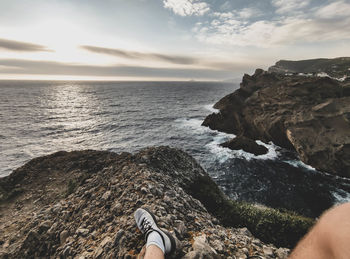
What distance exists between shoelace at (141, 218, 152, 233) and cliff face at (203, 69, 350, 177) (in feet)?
78.1

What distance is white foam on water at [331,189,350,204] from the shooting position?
16.7 meters

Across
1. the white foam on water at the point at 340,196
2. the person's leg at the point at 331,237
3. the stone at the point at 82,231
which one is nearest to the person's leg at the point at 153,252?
the stone at the point at 82,231

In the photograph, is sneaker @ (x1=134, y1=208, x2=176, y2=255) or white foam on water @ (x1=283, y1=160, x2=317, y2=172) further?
white foam on water @ (x1=283, y1=160, x2=317, y2=172)

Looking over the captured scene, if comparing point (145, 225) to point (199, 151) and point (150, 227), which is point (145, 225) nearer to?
point (150, 227)

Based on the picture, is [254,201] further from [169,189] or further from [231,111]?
[231,111]

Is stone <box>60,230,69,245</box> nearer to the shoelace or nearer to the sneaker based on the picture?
the sneaker

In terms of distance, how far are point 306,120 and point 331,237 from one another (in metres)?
27.4

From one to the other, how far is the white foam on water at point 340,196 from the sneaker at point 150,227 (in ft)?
65.9

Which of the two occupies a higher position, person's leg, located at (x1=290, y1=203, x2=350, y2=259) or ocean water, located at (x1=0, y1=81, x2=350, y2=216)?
person's leg, located at (x1=290, y1=203, x2=350, y2=259)

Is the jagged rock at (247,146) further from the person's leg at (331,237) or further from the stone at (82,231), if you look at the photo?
the person's leg at (331,237)

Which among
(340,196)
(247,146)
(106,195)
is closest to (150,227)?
(106,195)

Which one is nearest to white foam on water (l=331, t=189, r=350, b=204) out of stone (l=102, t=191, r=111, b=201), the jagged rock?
the jagged rock

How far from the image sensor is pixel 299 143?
22.3 metres

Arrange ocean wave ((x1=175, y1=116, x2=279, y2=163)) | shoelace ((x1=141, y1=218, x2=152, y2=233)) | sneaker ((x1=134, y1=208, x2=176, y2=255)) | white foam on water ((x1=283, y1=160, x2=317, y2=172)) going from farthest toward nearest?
ocean wave ((x1=175, y1=116, x2=279, y2=163))
white foam on water ((x1=283, y1=160, x2=317, y2=172))
shoelace ((x1=141, y1=218, x2=152, y2=233))
sneaker ((x1=134, y1=208, x2=176, y2=255))
